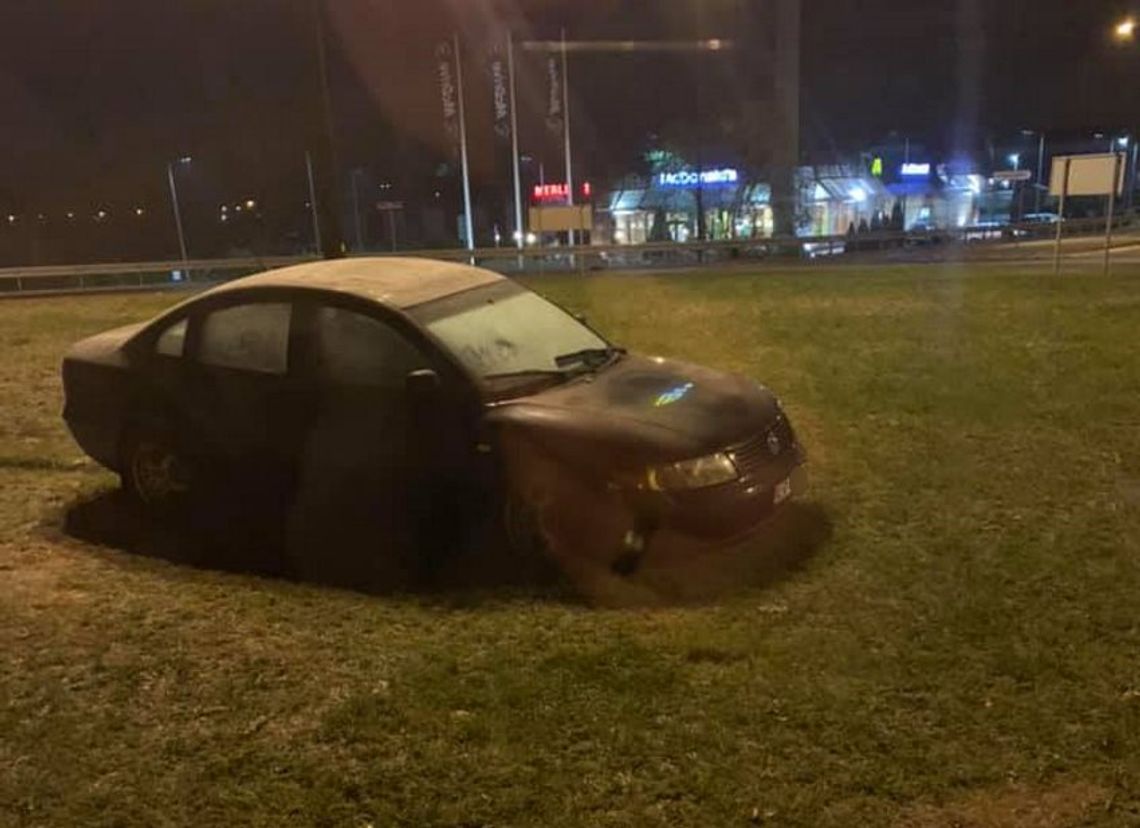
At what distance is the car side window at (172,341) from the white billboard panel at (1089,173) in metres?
15.0

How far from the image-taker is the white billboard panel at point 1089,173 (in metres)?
16.2

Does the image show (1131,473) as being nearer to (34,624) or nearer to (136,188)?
(34,624)

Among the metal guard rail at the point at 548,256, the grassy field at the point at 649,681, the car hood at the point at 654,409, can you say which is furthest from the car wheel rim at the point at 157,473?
the metal guard rail at the point at 548,256

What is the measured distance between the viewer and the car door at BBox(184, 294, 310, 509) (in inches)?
215

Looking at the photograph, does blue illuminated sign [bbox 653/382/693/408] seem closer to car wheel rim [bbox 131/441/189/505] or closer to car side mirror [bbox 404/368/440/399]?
car side mirror [bbox 404/368/440/399]

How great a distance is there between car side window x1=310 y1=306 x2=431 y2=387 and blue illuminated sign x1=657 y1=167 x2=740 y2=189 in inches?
1840

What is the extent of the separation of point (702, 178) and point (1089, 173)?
3516 cm

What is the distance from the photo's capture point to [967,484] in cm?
605

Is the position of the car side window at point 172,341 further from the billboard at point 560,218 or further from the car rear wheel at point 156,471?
the billboard at point 560,218

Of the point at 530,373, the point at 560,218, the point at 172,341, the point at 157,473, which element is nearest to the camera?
the point at 530,373

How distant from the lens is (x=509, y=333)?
Answer: 5520 mm

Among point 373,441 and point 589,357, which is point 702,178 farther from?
point 373,441

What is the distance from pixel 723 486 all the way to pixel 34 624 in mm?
3162

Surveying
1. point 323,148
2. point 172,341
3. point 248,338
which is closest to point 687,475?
point 248,338
